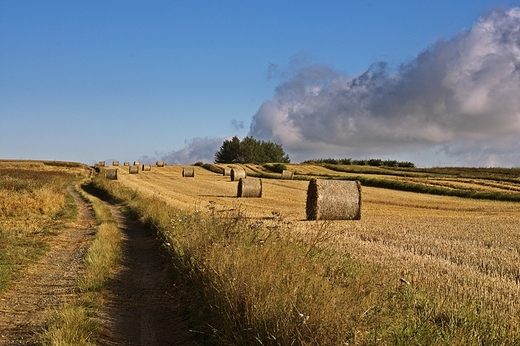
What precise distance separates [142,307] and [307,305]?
4678 mm

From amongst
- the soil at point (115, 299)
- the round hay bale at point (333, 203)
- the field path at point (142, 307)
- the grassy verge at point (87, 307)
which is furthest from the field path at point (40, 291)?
the round hay bale at point (333, 203)

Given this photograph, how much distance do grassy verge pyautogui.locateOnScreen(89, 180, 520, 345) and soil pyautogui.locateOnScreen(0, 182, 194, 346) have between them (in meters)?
0.50

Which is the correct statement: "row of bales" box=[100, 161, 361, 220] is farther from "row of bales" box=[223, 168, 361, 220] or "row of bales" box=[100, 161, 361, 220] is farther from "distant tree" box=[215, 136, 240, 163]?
"distant tree" box=[215, 136, 240, 163]

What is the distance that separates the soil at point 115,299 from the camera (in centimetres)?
791

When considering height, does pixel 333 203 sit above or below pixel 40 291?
above

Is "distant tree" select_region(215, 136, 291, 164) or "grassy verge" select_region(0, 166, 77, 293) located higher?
"distant tree" select_region(215, 136, 291, 164)

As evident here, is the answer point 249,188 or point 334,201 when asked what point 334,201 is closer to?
point 334,201

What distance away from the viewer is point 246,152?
117688 mm

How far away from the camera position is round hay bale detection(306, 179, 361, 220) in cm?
2178

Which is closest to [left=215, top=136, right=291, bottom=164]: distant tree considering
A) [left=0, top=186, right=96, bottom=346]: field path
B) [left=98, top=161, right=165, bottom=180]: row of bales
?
[left=98, top=161, right=165, bottom=180]: row of bales

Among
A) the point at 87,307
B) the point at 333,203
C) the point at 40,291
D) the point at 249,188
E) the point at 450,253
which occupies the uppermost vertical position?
the point at 249,188

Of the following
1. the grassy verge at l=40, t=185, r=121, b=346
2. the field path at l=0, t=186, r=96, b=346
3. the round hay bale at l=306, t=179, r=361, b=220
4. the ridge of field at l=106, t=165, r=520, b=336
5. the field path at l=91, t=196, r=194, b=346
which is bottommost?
the field path at l=0, t=186, r=96, b=346

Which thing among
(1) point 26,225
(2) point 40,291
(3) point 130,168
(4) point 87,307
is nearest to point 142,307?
(4) point 87,307

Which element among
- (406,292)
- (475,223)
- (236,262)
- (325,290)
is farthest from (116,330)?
(475,223)
